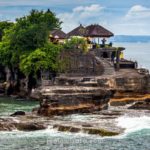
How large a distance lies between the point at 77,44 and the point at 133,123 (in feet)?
95.3

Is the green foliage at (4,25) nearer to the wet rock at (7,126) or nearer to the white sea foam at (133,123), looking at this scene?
the white sea foam at (133,123)

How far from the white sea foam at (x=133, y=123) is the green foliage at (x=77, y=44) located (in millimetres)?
25146

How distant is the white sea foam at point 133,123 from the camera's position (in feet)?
194

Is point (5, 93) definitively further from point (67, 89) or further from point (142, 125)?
point (142, 125)

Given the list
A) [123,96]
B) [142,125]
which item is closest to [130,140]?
[142,125]

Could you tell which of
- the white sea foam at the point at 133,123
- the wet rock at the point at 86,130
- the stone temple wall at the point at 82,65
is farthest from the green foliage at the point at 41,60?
the wet rock at the point at 86,130

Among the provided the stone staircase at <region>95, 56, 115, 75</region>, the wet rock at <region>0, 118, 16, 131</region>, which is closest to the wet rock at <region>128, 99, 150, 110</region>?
the stone staircase at <region>95, 56, 115, 75</region>

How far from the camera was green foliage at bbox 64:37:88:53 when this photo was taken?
286 ft

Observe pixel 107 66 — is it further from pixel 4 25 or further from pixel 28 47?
pixel 4 25

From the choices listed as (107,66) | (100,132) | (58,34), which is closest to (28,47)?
(58,34)

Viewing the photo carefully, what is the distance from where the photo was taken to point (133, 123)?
200ft

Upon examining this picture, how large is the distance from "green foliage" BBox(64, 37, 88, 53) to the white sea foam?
2515cm

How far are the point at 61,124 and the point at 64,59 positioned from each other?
2706cm

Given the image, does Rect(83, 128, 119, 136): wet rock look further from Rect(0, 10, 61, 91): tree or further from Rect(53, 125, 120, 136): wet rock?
Rect(0, 10, 61, 91): tree
